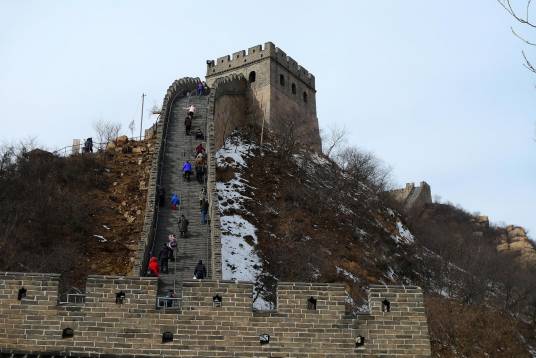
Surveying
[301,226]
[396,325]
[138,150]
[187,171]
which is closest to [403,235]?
[301,226]

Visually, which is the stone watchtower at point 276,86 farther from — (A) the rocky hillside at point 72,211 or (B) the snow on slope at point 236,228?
(A) the rocky hillside at point 72,211

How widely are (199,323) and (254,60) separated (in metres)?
45.5

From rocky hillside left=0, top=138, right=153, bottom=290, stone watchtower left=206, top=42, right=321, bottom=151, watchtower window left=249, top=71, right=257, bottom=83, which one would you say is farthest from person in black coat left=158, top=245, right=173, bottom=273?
watchtower window left=249, top=71, right=257, bottom=83

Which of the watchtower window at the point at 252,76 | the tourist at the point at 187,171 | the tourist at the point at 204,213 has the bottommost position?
the tourist at the point at 204,213

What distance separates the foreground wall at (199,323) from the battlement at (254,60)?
4437 centimetres

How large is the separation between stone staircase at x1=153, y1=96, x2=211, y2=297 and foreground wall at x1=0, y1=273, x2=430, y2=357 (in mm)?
5204

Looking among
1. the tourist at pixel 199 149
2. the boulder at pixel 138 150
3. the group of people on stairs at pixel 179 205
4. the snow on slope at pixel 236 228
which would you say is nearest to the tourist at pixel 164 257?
the group of people on stairs at pixel 179 205

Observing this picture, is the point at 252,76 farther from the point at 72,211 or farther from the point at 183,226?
the point at 183,226

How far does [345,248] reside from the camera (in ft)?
117

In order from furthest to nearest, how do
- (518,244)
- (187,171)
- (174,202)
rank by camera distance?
(518,244), (187,171), (174,202)

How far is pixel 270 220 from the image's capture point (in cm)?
3556

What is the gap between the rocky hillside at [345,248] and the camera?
28.3m

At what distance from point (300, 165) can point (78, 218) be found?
19.6m

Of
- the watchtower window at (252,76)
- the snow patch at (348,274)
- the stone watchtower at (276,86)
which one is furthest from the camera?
the watchtower window at (252,76)
